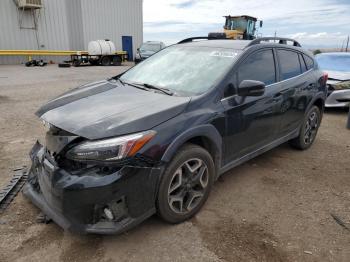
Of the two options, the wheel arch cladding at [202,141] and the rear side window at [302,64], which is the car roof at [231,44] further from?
the wheel arch cladding at [202,141]

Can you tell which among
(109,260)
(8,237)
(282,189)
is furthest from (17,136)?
(282,189)

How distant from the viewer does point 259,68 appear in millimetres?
3637

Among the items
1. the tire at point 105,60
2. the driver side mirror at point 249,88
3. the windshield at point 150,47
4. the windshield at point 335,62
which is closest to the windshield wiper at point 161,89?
the driver side mirror at point 249,88

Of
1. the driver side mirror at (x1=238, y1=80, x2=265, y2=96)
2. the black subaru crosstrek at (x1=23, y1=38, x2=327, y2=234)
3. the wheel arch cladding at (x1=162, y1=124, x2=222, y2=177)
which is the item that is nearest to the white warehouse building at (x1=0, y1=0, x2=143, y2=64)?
the black subaru crosstrek at (x1=23, y1=38, x2=327, y2=234)

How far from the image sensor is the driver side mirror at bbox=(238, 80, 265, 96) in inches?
122

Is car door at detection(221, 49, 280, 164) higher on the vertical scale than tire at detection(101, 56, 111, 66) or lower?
higher

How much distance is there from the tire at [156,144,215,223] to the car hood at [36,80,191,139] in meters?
0.42

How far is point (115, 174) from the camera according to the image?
2287mm

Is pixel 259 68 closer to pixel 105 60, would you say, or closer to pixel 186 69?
pixel 186 69

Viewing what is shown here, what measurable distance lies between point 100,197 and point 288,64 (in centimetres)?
322

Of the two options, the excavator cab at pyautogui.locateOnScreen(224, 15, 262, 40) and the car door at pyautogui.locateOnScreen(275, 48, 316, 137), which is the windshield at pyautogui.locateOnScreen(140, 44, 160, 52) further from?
the car door at pyautogui.locateOnScreen(275, 48, 316, 137)

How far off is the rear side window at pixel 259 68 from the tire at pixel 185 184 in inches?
40.7

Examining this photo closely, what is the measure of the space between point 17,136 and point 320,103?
17.0 ft

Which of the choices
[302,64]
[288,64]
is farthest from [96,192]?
[302,64]
